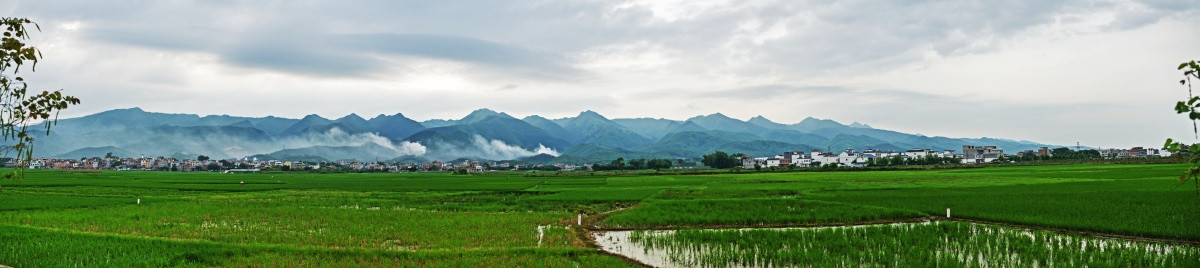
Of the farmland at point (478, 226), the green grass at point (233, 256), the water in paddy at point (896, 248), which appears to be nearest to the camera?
the water in paddy at point (896, 248)

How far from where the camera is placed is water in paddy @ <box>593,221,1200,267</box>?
12000 mm

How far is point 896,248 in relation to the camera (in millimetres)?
13773

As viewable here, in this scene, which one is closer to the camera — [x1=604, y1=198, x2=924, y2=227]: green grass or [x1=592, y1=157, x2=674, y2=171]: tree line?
[x1=604, y1=198, x2=924, y2=227]: green grass

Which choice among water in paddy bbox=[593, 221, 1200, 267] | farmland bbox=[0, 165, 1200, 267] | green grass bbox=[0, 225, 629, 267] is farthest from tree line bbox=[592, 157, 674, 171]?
green grass bbox=[0, 225, 629, 267]

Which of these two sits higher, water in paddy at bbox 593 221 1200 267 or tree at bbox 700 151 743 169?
tree at bbox 700 151 743 169

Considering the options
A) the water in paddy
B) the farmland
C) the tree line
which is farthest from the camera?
the tree line

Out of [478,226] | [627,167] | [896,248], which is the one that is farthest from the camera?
[627,167]

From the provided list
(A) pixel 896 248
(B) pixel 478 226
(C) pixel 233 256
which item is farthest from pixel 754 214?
(C) pixel 233 256

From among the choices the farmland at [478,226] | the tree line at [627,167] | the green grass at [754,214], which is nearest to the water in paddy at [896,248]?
the farmland at [478,226]

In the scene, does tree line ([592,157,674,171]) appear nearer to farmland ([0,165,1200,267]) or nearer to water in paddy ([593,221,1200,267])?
farmland ([0,165,1200,267])

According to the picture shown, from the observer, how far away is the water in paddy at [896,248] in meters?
12.0

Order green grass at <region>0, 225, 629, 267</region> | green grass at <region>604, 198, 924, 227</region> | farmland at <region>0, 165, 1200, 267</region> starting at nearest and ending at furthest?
green grass at <region>0, 225, 629, 267</region> < farmland at <region>0, 165, 1200, 267</region> < green grass at <region>604, 198, 924, 227</region>

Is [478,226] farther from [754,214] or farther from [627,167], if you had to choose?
[627,167]

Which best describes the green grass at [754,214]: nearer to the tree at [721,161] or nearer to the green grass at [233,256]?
the green grass at [233,256]
